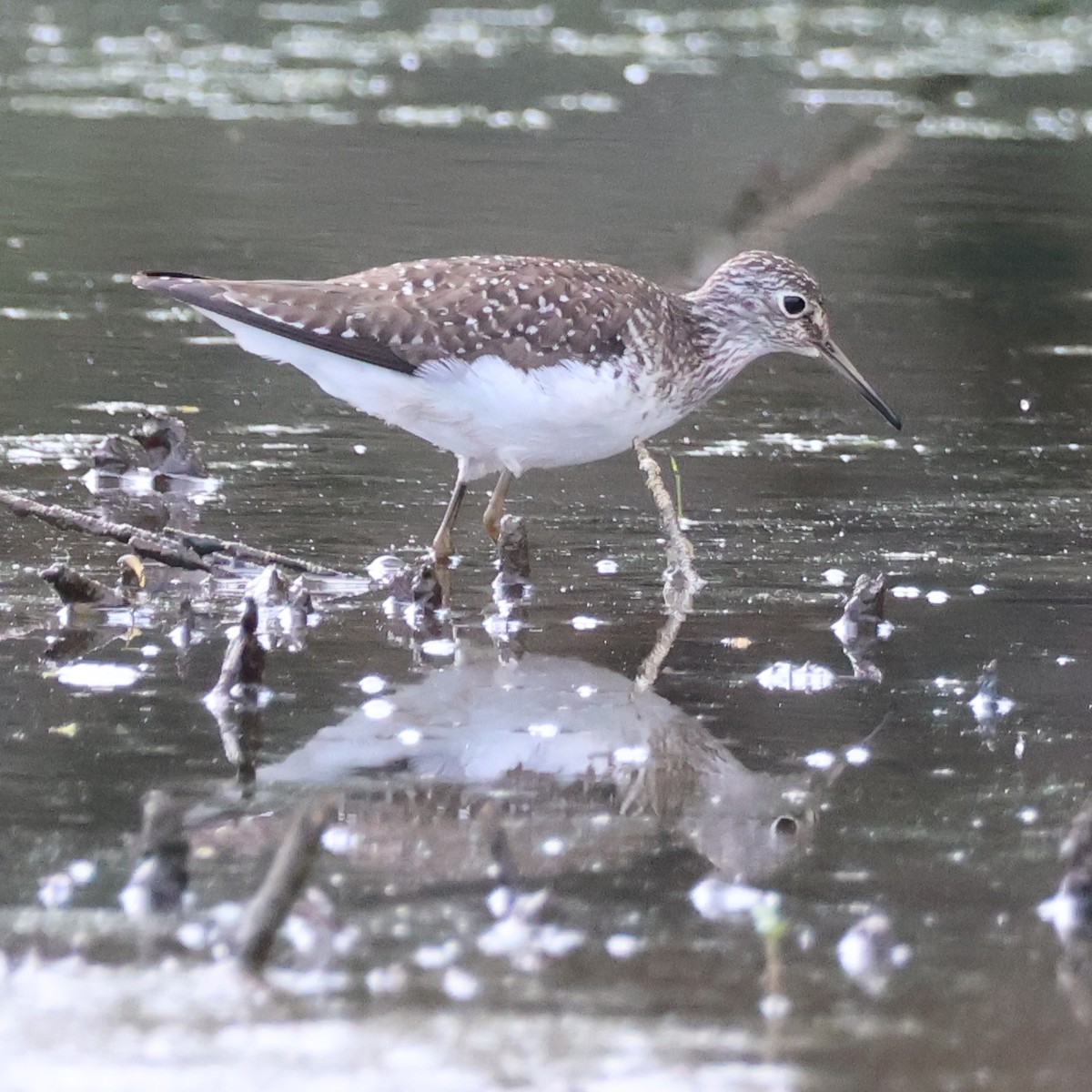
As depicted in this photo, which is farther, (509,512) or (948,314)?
(948,314)

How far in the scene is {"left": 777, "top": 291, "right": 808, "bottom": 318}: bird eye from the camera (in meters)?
8.73

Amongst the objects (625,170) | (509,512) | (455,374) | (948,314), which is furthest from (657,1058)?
(625,170)

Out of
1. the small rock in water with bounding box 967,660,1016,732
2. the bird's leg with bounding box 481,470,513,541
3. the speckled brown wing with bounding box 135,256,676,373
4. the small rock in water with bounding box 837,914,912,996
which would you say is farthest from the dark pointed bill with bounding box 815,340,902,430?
the small rock in water with bounding box 837,914,912,996

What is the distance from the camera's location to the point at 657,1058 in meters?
4.05

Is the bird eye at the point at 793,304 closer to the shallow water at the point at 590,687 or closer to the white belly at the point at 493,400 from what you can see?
the shallow water at the point at 590,687

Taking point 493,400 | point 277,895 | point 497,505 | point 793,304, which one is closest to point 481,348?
point 493,400

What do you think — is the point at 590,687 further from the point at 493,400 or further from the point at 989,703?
the point at 493,400

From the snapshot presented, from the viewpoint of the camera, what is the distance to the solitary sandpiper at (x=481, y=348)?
296 inches

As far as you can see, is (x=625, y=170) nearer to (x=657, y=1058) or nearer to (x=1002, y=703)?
(x=1002, y=703)

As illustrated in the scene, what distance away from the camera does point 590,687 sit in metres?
6.41

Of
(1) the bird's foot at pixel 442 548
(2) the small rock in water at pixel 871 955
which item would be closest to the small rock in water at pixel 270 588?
(1) the bird's foot at pixel 442 548

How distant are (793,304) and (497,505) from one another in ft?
5.23

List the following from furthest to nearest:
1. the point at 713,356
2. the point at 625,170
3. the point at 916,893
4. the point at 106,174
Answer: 1. the point at 625,170
2. the point at 106,174
3. the point at 713,356
4. the point at 916,893

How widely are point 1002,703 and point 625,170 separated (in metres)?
11.8
